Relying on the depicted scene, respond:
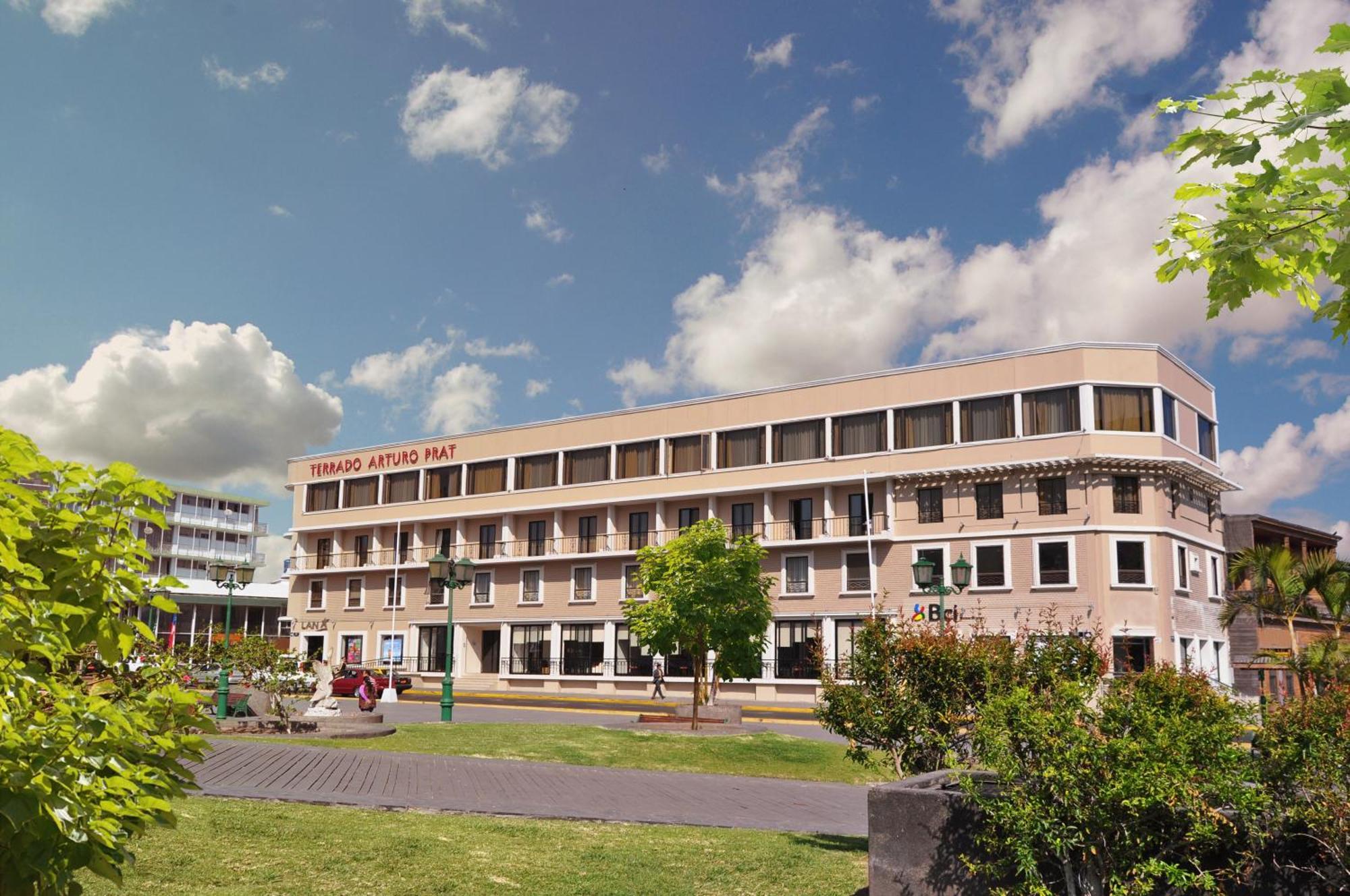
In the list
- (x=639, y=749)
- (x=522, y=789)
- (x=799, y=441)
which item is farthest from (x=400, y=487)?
(x=522, y=789)

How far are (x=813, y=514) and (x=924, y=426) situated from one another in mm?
6778

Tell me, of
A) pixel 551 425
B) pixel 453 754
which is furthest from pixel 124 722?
pixel 551 425

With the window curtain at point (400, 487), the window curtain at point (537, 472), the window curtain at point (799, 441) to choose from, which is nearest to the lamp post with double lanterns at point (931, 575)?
the window curtain at point (799, 441)

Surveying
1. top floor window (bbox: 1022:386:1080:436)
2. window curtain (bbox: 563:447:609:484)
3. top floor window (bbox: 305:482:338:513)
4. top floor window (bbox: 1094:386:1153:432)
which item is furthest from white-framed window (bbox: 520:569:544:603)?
top floor window (bbox: 1094:386:1153:432)

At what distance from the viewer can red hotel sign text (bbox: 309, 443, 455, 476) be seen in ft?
206

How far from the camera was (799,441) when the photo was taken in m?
50.4

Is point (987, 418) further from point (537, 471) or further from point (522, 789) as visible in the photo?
point (522, 789)

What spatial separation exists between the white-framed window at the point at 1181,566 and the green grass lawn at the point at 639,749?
79.7 ft

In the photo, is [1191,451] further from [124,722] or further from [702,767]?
[124,722]

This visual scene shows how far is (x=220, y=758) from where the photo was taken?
53.5 ft

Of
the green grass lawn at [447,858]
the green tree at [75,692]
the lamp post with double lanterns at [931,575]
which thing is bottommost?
the green grass lawn at [447,858]

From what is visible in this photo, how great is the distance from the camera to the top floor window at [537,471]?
58.6 meters

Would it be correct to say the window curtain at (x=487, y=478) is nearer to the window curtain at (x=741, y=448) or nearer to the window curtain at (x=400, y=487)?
the window curtain at (x=400, y=487)

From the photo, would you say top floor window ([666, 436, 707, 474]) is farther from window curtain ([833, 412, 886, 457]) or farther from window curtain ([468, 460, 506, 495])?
window curtain ([468, 460, 506, 495])
